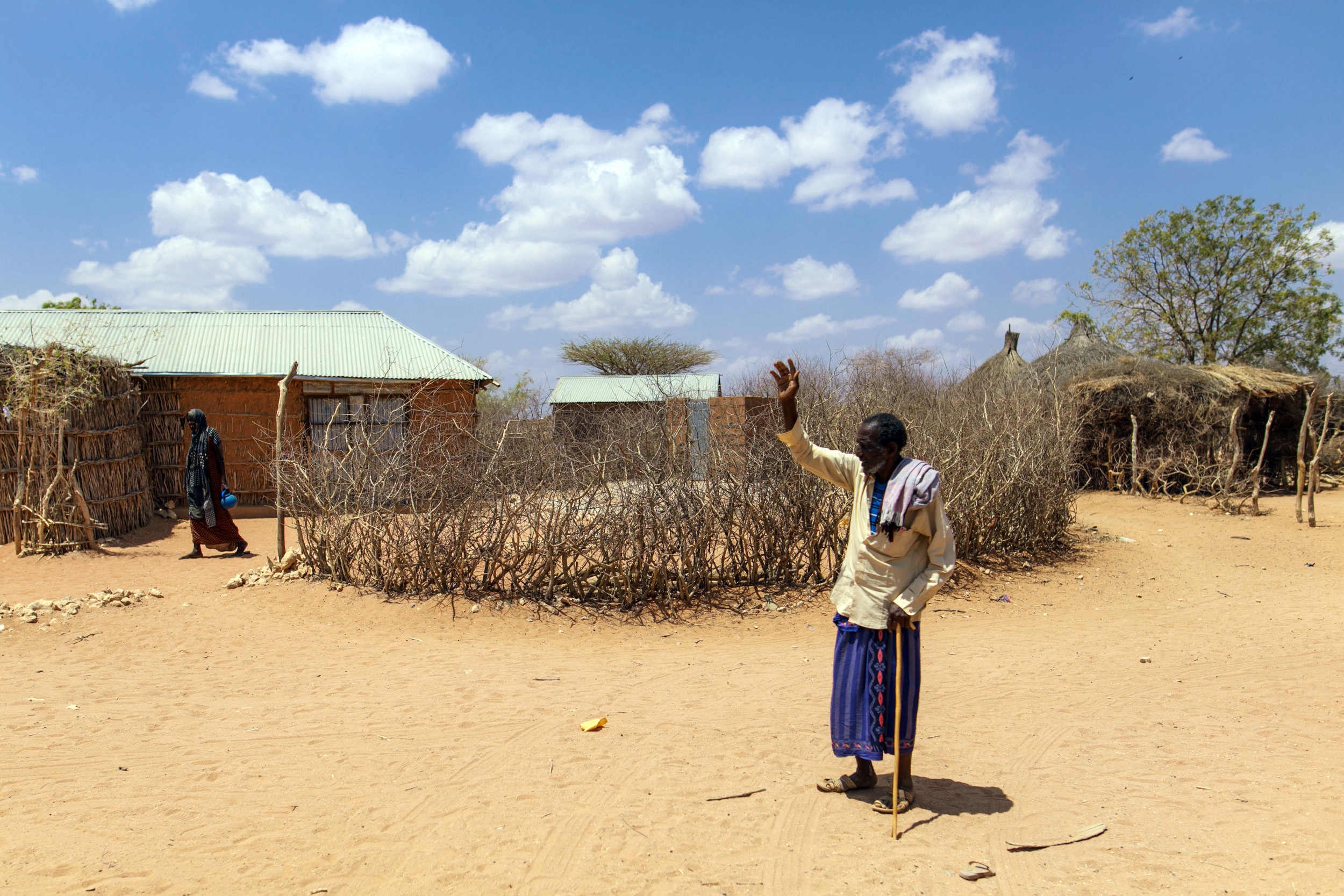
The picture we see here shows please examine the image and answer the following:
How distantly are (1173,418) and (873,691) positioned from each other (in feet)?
51.8

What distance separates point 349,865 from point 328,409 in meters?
11.9

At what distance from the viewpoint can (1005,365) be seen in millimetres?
19969

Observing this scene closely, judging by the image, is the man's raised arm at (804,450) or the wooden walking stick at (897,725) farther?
the man's raised arm at (804,450)

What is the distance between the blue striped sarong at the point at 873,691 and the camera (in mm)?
3121

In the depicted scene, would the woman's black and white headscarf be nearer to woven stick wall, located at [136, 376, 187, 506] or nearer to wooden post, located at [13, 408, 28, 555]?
wooden post, located at [13, 408, 28, 555]

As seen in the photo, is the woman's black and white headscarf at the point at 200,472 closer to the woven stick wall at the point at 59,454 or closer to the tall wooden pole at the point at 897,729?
the woven stick wall at the point at 59,454

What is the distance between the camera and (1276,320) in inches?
968

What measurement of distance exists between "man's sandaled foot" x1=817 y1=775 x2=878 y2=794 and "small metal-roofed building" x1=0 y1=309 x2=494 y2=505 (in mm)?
9485

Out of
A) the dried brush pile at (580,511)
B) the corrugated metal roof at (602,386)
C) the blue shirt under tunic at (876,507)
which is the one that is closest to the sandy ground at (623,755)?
the dried brush pile at (580,511)

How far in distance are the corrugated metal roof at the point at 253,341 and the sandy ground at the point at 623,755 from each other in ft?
23.7

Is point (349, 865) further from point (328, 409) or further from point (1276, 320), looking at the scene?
point (1276, 320)

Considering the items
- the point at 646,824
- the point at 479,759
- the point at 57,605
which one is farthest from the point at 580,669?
the point at 57,605

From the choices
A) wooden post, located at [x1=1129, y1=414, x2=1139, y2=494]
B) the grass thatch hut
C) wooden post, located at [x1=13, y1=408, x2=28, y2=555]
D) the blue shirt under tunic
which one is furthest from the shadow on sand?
wooden post, located at [x1=1129, y1=414, x2=1139, y2=494]

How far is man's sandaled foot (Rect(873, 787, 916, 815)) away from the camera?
317 cm
